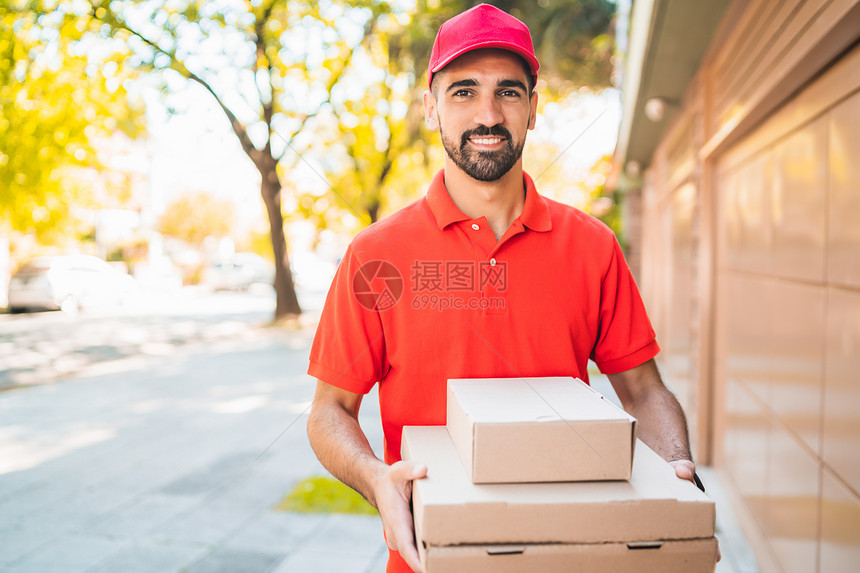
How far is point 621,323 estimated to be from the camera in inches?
66.4

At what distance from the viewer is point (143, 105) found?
13.7 m

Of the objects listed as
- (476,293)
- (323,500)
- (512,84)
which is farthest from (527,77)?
(323,500)

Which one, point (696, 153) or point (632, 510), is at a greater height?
point (696, 153)

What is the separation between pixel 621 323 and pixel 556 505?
696mm

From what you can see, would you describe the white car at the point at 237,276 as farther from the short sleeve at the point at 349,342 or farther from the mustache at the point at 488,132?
the mustache at the point at 488,132

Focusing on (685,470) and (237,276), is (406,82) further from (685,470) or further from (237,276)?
(685,470)

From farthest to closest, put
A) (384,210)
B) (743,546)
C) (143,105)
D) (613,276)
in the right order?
(384,210) < (143,105) < (743,546) < (613,276)

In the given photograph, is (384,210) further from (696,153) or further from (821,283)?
(821,283)

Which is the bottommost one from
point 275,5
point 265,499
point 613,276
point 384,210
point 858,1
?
point 265,499

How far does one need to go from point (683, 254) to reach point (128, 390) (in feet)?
22.0

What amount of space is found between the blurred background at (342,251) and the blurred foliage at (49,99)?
0.19ft

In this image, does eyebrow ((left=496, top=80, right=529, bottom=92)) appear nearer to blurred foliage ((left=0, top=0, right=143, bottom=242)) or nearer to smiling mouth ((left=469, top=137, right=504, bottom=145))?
smiling mouth ((left=469, top=137, right=504, bottom=145))

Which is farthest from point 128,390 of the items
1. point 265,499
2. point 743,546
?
point 743,546

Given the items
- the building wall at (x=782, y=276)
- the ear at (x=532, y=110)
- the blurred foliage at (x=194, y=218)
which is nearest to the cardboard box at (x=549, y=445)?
the ear at (x=532, y=110)
